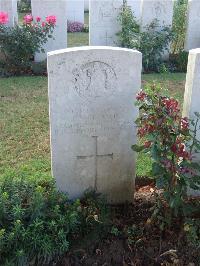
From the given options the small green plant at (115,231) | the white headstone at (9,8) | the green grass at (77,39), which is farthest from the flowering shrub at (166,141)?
the green grass at (77,39)

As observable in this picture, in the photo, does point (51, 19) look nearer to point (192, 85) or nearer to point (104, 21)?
point (104, 21)

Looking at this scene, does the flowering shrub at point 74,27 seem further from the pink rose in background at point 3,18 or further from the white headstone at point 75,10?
the pink rose in background at point 3,18

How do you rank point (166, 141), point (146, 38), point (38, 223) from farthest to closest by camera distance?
point (146, 38), point (166, 141), point (38, 223)

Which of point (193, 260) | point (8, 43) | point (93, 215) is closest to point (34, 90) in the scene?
point (8, 43)

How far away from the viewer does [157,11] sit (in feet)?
27.9

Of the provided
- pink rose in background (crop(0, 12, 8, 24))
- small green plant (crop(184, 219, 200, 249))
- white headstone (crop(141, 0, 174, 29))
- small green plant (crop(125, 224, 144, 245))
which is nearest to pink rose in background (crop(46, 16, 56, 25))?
pink rose in background (crop(0, 12, 8, 24))

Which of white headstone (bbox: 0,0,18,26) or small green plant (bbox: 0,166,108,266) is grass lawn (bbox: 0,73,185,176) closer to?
small green plant (bbox: 0,166,108,266)

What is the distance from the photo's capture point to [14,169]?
14.3 ft

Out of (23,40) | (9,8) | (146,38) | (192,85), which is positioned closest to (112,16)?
(146,38)

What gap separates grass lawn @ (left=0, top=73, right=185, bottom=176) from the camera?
4.60 metres

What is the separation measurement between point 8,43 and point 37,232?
5629 millimetres

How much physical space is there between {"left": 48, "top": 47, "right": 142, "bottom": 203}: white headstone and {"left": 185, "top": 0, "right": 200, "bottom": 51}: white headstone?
6161mm

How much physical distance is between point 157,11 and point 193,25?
41.8 inches

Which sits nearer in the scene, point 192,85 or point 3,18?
point 192,85
